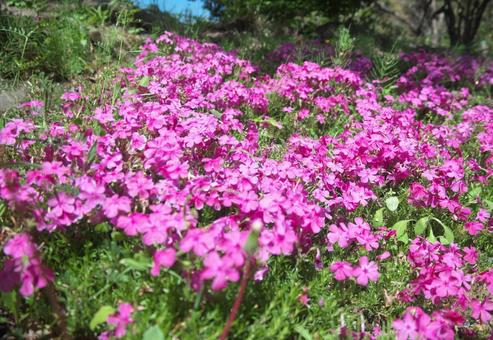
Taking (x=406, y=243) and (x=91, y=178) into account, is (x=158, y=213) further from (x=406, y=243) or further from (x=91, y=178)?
(x=406, y=243)

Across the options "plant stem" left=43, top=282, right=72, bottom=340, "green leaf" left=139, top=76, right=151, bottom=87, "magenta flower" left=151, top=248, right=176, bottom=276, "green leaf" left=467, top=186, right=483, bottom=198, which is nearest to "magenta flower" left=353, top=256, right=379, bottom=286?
"magenta flower" left=151, top=248, right=176, bottom=276

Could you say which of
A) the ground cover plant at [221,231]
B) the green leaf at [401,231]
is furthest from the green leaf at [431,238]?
the green leaf at [401,231]

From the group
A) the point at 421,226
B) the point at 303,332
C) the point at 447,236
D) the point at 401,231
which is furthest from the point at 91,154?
the point at 447,236

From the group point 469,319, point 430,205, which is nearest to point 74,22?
point 430,205

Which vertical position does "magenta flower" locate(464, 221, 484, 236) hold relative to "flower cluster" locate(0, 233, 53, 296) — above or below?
below

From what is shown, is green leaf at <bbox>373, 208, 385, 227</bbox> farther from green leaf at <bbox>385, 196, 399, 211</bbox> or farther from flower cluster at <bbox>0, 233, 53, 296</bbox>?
flower cluster at <bbox>0, 233, 53, 296</bbox>

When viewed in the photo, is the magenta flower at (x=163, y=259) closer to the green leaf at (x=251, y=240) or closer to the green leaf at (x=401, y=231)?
the green leaf at (x=251, y=240)

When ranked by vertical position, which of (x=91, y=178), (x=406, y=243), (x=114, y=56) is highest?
(x=114, y=56)

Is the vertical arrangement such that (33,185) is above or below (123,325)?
above
